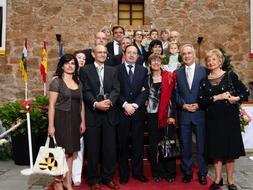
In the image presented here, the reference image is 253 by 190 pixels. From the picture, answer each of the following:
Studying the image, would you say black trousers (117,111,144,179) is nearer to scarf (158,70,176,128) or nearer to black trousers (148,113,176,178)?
black trousers (148,113,176,178)

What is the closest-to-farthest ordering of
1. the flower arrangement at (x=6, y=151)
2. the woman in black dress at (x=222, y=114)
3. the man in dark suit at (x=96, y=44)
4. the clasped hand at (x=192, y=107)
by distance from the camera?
the woman in black dress at (x=222, y=114)
the clasped hand at (x=192, y=107)
the man in dark suit at (x=96, y=44)
the flower arrangement at (x=6, y=151)

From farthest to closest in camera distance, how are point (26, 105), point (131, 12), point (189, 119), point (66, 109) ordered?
1. point (131, 12)
2. point (26, 105)
3. point (189, 119)
4. point (66, 109)

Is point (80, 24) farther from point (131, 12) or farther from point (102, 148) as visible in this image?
point (102, 148)

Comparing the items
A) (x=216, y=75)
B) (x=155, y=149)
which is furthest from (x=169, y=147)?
(x=216, y=75)

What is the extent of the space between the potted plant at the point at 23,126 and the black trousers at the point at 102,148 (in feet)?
5.62

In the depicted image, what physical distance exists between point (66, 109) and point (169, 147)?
4.65ft

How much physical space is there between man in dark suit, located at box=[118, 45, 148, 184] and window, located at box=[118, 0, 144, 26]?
5.23 m

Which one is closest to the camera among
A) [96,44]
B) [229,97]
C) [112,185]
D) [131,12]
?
[229,97]

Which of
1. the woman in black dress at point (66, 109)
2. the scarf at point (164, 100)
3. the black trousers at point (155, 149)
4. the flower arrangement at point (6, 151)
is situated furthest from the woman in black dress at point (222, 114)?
the flower arrangement at point (6, 151)

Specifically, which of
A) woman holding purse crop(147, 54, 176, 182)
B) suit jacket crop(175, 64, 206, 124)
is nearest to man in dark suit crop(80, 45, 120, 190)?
woman holding purse crop(147, 54, 176, 182)

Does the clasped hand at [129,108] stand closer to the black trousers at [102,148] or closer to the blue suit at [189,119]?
the black trousers at [102,148]

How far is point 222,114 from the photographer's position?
4.45 metres

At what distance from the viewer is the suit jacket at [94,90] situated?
4.63 meters

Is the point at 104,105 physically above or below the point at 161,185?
above
